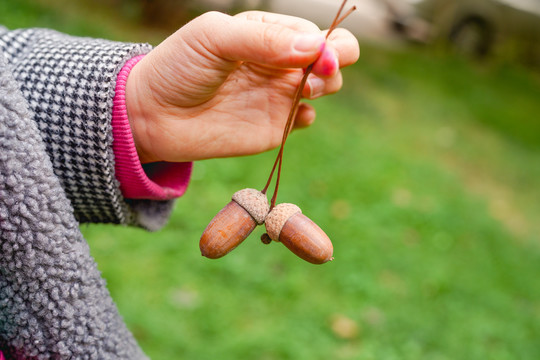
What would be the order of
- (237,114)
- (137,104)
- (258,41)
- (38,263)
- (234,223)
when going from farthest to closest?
(237,114)
(137,104)
(234,223)
(258,41)
(38,263)

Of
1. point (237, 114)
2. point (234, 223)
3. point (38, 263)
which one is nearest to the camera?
point (38, 263)

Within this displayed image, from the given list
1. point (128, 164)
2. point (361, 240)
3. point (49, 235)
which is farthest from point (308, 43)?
point (361, 240)

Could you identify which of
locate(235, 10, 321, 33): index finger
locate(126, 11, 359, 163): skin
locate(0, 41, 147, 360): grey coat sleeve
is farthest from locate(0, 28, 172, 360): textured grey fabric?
locate(235, 10, 321, 33): index finger

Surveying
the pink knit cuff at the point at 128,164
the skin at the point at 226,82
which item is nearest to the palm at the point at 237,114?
the skin at the point at 226,82

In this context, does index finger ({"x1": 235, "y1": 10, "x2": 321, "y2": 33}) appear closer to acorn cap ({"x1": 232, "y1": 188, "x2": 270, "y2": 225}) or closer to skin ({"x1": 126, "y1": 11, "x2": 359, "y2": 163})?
skin ({"x1": 126, "y1": 11, "x2": 359, "y2": 163})

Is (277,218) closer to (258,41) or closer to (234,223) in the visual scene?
(234,223)

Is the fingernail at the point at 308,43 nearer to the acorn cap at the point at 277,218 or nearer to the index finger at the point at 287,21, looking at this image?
the index finger at the point at 287,21
